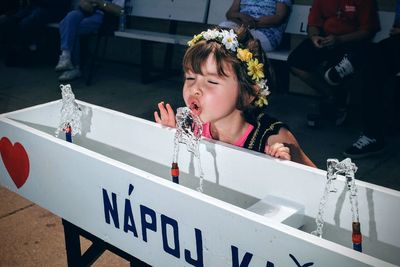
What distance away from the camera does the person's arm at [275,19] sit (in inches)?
158

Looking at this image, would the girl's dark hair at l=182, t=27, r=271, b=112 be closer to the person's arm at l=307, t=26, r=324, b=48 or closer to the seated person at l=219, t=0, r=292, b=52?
the person's arm at l=307, t=26, r=324, b=48

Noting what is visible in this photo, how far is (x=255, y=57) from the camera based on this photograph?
1.92 metres

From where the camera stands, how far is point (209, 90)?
1.70 metres

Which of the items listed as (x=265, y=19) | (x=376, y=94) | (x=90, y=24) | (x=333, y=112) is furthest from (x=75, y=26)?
→ (x=376, y=94)

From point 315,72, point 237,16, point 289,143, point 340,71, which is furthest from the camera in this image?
point 237,16

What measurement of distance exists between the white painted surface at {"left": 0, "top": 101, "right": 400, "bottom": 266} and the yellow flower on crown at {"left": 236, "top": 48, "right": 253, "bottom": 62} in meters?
0.42

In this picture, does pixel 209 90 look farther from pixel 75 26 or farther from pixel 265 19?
pixel 75 26

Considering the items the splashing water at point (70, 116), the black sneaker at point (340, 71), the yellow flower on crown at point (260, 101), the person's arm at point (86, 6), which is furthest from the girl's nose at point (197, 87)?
the person's arm at point (86, 6)

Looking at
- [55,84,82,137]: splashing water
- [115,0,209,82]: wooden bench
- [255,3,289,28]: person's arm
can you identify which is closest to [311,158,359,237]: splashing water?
[55,84,82,137]: splashing water

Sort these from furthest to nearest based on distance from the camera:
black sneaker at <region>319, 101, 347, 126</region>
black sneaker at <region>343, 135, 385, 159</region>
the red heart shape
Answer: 1. black sneaker at <region>319, 101, 347, 126</region>
2. black sneaker at <region>343, 135, 385, 159</region>
3. the red heart shape

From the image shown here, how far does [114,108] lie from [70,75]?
4.08 feet

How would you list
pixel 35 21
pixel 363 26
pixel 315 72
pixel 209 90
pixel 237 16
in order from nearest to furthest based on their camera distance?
pixel 209 90, pixel 363 26, pixel 315 72, pixel 237 16, pixel 35 21

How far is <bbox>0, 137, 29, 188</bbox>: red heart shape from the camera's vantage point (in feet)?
4.89

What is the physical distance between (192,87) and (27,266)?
1.14m
